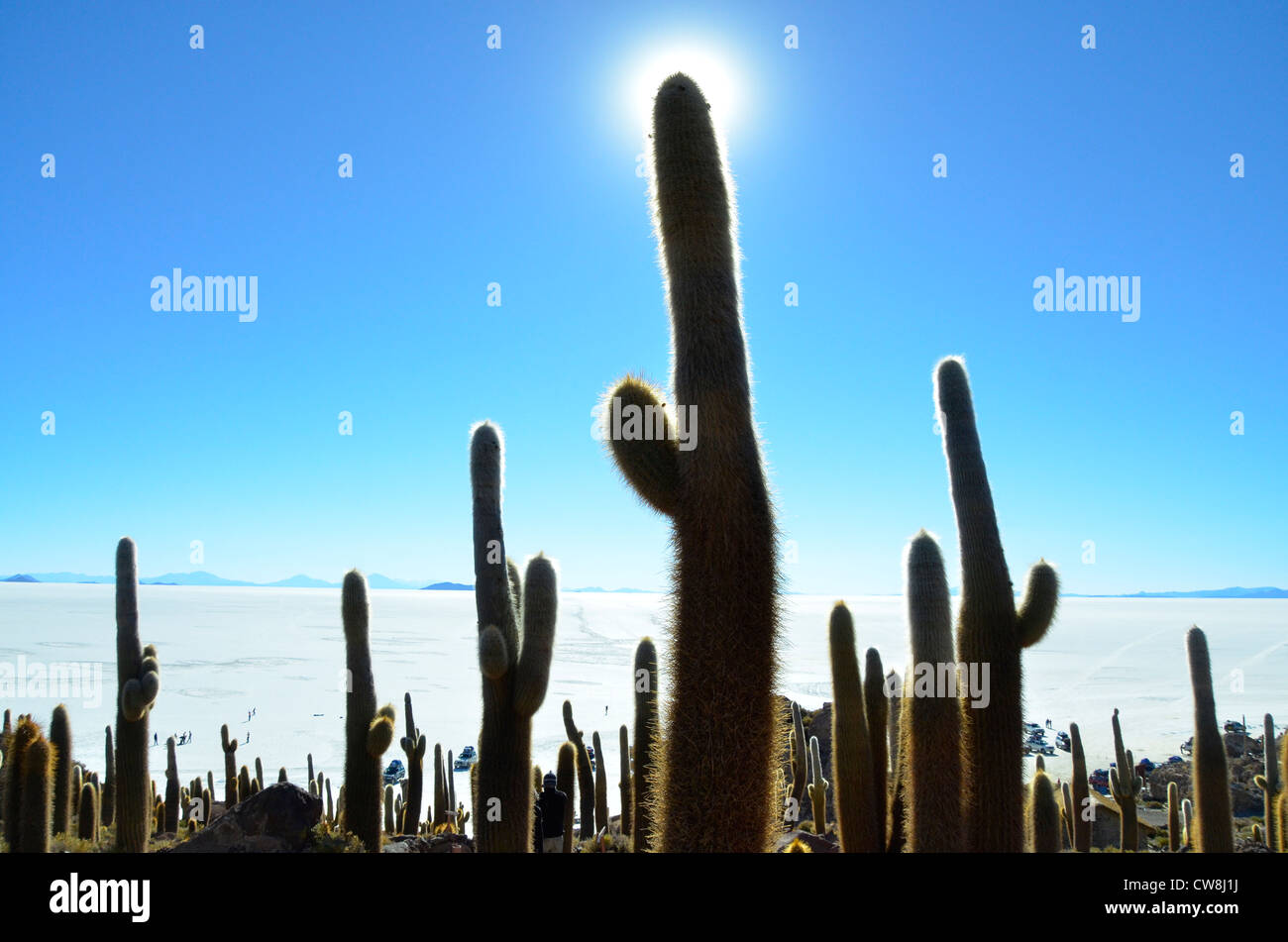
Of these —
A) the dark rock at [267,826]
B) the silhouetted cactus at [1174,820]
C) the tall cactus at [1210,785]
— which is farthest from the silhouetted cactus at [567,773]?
the silhouetted cactus at [1174,820]

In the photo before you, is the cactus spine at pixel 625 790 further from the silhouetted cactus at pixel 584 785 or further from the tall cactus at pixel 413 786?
the tall cactus at pixel 413 786

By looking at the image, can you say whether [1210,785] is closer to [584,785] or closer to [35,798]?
[584,785]

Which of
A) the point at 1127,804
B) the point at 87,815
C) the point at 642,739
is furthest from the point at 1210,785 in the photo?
the point at 87,815

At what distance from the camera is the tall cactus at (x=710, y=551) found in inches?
155

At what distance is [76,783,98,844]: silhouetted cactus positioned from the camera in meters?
14.4

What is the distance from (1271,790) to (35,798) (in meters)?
17.5

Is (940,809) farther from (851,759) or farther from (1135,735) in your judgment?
(1135,735)

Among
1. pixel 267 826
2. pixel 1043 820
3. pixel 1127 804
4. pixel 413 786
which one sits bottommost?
pixel 413 786

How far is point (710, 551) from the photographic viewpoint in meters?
4.07

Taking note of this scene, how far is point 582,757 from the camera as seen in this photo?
15.9 metres

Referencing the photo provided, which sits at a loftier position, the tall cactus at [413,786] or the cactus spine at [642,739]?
the cactus spine at [642,739]

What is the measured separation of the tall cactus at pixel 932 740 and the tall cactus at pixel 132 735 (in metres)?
9.62
